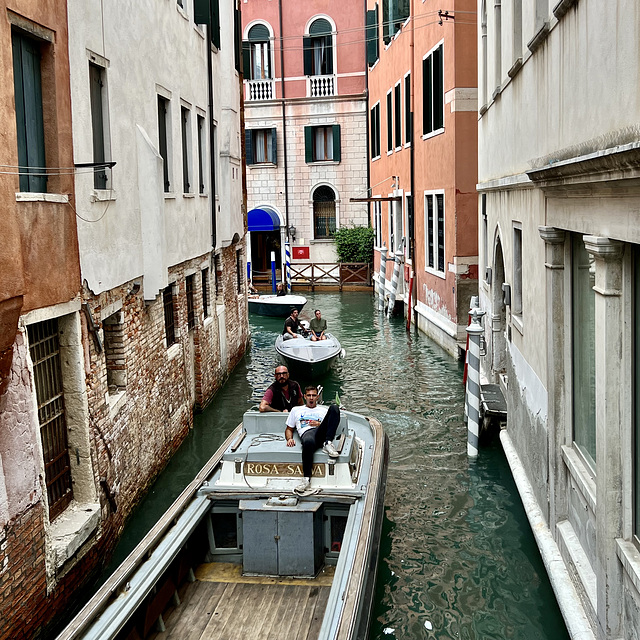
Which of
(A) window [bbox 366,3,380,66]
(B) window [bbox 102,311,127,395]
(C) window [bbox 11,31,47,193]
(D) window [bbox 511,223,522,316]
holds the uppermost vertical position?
(A) window [bbox 366,3,380,66]

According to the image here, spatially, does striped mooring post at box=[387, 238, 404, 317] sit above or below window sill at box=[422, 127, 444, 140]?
below

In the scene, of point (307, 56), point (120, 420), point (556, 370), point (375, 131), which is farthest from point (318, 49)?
point (556, 370)

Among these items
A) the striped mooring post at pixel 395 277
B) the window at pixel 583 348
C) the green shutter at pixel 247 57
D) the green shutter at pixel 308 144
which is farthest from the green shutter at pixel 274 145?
the window at pixel 583 348

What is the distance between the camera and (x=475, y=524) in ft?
28.1

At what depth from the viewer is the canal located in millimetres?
6750

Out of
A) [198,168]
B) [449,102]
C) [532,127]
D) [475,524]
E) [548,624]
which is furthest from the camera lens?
[449,102]

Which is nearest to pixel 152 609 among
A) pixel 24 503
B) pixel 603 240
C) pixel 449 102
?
pixel 24 503

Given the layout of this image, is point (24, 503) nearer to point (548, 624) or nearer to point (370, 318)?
point (548, 624)

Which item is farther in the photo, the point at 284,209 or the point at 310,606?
the point at 284,209

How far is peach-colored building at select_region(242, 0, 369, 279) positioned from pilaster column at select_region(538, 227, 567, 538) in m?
24.8

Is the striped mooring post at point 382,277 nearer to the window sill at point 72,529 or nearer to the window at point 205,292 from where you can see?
the window at point 205,292

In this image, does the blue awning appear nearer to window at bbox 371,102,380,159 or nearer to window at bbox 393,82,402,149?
window at bbox 371,102,380,159

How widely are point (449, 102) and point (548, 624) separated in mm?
12234

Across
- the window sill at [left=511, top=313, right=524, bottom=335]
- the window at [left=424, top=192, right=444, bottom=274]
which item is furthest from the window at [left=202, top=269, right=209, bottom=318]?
the window sill at [left=511, top=313, right=524, bottom=335]
